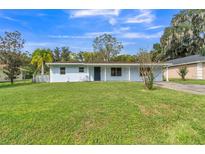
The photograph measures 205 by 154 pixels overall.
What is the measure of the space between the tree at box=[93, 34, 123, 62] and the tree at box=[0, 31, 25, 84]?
2141 centimetres

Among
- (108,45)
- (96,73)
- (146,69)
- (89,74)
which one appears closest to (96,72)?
(96,73)

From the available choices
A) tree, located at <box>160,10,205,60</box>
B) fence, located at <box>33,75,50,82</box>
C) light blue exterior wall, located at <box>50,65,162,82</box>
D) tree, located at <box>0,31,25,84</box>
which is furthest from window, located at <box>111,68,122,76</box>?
tree, located at <box>160,10,205,60</box>

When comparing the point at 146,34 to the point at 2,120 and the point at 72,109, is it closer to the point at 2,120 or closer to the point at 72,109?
the point at 72,109

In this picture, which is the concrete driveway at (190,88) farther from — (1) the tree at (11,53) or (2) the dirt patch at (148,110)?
(1) the tree at (11,53)

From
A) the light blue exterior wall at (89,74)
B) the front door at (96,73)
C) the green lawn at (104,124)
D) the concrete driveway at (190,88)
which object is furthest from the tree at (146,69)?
the front door at (96,73)

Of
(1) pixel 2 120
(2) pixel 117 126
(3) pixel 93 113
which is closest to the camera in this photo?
(2) pixel 117 126

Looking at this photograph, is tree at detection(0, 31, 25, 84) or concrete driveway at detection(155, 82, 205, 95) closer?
concrete driveway at detection(155, 82, 205, 95)

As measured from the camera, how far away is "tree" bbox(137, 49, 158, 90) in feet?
43.5

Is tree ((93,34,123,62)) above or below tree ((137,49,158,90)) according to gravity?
above

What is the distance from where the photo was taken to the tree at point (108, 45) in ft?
153

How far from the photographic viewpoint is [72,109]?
7559 mm

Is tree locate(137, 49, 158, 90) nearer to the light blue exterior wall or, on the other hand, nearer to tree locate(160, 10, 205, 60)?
the light blue exterior wall
